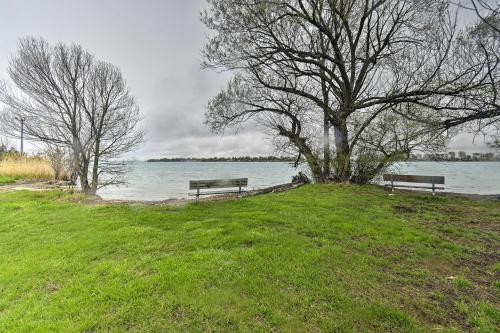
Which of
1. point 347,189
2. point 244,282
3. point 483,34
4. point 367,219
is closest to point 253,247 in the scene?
point 244,282

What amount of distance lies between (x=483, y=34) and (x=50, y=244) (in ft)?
43.6

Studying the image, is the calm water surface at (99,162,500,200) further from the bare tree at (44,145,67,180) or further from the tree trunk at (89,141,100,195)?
the bare tree at (44,145,67,180)

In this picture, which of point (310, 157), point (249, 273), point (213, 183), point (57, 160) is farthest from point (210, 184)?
point (57, 160)

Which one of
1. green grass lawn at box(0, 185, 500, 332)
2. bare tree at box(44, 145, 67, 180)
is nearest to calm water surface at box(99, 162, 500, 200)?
bare tree at box(44, 145, 67, 180)

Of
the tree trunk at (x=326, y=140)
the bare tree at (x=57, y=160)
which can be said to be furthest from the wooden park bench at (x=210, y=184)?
the bare tree at (x=57, y=160)

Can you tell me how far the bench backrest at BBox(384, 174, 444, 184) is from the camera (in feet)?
40.2

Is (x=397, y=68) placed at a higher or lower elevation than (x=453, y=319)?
higher

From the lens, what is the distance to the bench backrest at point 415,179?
12258mm

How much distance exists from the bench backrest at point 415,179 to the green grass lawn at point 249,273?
5.25 m

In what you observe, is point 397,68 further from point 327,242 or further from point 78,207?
point 78,207

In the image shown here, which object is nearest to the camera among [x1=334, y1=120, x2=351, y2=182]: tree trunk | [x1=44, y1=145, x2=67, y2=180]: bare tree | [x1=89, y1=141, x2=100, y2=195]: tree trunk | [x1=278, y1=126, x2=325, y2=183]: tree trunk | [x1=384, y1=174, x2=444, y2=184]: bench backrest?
[x1=384, y1=174, x2=444, y2=184]: bench backrest

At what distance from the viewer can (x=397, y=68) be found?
40.4 feet

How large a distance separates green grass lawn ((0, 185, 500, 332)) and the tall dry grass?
57.3ft

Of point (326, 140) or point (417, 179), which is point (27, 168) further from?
point (417, 179)
